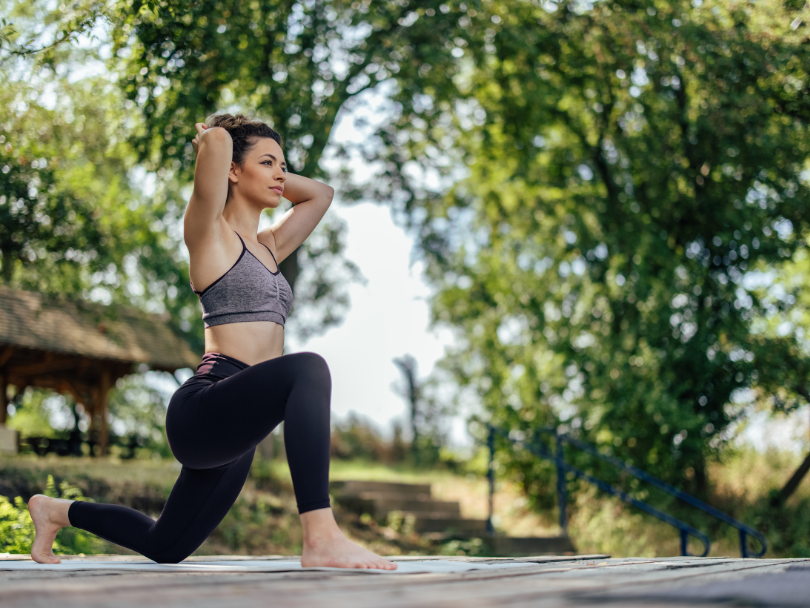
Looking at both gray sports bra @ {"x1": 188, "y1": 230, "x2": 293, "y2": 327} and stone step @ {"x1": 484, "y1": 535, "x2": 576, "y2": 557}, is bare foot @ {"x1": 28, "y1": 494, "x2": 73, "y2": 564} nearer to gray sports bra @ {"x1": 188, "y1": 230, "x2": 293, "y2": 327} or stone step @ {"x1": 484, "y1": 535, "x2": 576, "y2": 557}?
gray sports bra @ {"x1": 188, "y1": 230, "x2": 293, "y2": 327}

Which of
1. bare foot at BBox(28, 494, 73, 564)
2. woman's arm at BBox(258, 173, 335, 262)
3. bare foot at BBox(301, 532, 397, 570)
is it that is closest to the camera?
bare foot at BBox(301, 532, 397, 570)

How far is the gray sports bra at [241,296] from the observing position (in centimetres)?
251

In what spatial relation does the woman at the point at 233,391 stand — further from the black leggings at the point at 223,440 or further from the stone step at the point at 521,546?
the stone step at the point at 521,546

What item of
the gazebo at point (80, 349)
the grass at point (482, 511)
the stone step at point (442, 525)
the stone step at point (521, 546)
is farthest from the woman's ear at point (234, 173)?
the gazebo at point (80, 349)

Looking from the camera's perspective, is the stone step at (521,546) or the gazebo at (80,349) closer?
the stone step at (521,546)

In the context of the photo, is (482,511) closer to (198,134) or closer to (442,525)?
(442,525)

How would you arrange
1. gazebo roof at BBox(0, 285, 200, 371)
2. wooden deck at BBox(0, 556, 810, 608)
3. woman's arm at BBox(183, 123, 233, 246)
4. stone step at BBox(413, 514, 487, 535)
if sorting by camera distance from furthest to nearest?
gazebo roof at BBox(0, 285, 200, 371) < stone step at BBox(413, 514, 487, 535) < woman's arm at BBox(183, 123, 233, 246) < wooden deck at BBox(0, 556, 810, 608)

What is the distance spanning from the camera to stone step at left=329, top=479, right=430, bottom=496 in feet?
34.1

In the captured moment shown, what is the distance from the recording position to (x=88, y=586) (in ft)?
4.76

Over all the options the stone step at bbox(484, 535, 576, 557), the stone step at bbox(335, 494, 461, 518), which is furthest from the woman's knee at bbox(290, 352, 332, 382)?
the stone step at bbox(335, 494, 461, 518)

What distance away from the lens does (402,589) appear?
4.99 ft

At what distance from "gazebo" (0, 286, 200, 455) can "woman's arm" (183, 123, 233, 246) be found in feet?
36.4

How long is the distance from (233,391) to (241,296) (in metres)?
0.39

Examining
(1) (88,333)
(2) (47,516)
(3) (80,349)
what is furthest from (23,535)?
(1) (88,333)
